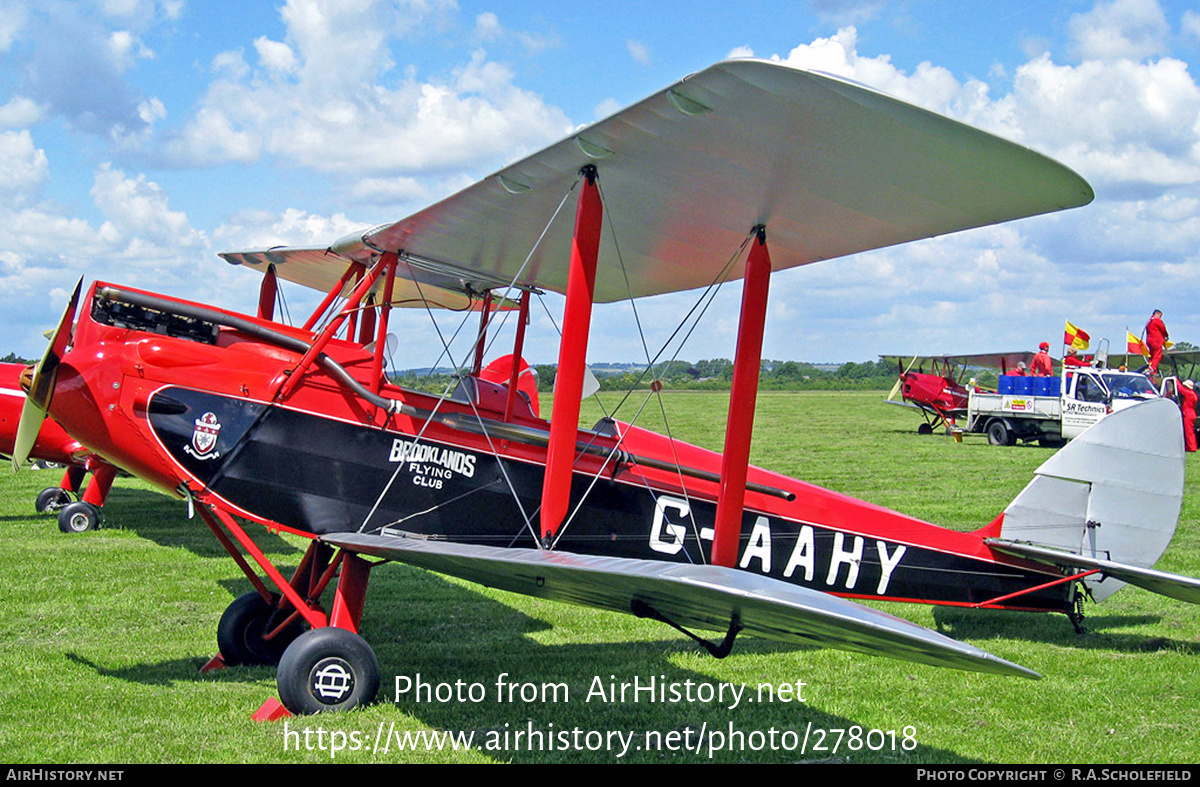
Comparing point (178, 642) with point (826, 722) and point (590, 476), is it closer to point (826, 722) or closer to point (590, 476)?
point (590, 476)

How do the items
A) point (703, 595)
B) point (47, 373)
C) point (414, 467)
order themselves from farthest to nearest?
1. point (414, 467)
2. point (47, 373)
3. point (703, 595)

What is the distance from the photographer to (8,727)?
4.23m

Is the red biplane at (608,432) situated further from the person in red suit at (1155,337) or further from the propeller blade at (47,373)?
the person in red suit at (1155,337)

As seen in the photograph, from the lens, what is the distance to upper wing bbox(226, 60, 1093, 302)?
11.5ft

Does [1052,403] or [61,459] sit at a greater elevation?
[1052,403]

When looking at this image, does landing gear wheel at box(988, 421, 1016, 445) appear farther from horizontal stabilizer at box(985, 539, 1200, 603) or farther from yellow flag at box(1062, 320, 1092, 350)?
horizontal stabilizer at box(985, 539, 1200, 603)

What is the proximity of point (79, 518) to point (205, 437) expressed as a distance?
643cm

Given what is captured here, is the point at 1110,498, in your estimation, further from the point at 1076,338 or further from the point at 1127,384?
the point at 1076,338

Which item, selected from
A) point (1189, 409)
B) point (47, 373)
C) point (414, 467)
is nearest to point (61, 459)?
point (47, 373)

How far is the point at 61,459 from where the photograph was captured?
10.7 m

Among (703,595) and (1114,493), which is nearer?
(703,595)

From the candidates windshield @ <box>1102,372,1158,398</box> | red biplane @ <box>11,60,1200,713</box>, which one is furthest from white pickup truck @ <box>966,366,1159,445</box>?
red biplane @ <box>11,60,1200,713</box>

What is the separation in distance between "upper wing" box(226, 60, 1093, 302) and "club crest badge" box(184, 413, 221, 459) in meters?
1.40

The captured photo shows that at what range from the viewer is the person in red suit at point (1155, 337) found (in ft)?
74.9
